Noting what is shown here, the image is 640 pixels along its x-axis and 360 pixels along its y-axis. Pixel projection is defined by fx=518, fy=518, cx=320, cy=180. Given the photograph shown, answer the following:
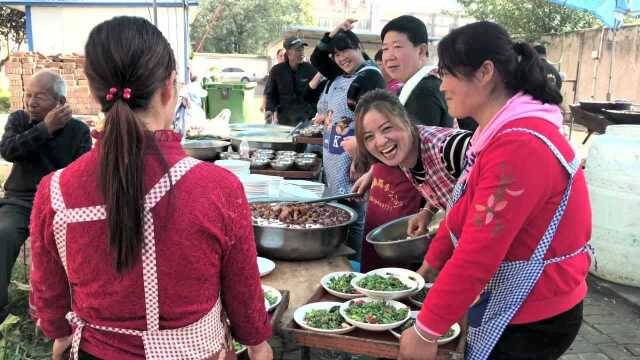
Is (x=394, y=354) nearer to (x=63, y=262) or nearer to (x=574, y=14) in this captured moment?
(x=63, y=262)

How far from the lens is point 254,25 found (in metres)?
42.8

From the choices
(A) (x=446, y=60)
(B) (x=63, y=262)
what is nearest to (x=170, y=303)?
(B) (x=63, y=262)

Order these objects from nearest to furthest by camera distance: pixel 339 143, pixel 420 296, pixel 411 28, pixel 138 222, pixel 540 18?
pixel 138 222, pixel 420 296, pixel 411 28, pixel 339 143, pixel 540 18

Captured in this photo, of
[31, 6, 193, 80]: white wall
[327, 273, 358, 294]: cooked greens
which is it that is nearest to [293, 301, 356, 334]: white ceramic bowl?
[327, 273, 358, 294]: cooked greens

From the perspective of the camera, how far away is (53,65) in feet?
33.7

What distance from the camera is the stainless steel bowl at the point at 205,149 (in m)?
4.11

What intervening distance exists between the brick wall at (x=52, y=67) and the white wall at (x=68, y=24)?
99.1 inches

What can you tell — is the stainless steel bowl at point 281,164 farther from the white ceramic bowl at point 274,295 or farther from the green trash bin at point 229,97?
the green trash bin at point 229,97

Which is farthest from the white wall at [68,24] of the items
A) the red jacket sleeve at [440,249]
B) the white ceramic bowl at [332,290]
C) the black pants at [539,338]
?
the black pants at [539,338]

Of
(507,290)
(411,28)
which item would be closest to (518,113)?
(507,290)

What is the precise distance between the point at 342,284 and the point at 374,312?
301 mm

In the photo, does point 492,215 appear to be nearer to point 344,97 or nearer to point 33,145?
point 344,97

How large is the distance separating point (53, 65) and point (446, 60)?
10.6m

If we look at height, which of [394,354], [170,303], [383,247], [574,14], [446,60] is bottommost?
[394,354]
